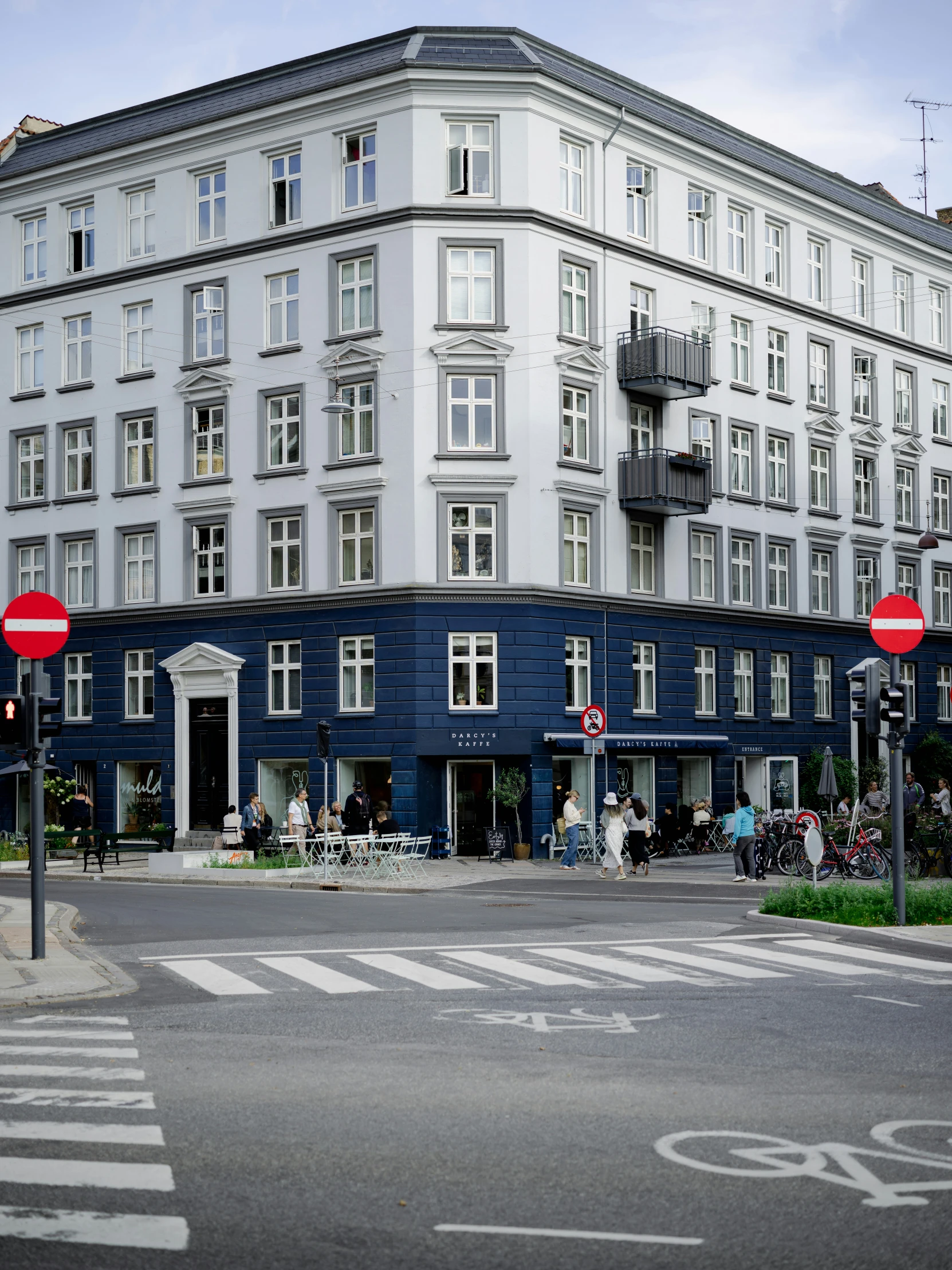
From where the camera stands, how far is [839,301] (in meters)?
50.2

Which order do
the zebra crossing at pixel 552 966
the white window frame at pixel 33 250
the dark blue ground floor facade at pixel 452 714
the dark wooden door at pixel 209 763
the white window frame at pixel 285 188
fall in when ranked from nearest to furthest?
the zebra crossing at pixel 552 966
the dark blue ground floor facade at pixel 452 714
the white window frame at pixel 285 188
the dark wooden door at pixel 209 763
the white window frame at pixel 33 250

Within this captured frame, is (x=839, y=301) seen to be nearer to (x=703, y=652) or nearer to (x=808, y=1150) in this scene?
(x=703, y=652)

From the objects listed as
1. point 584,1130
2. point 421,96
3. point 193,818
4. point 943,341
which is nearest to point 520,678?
point 193,818

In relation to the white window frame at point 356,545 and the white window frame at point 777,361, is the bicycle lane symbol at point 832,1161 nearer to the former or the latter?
the white window frame at point 356,545

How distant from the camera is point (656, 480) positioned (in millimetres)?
41812

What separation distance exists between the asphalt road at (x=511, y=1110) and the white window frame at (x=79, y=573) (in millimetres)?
29568

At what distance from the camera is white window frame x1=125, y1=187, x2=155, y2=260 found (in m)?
44.9

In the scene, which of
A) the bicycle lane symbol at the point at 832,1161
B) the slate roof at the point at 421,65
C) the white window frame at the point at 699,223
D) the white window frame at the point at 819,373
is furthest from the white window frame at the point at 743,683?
the bicycle lane symbol at the point at 832,1161

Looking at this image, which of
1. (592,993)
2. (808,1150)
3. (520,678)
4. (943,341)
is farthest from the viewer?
(943,341)

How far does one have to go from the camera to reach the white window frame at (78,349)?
46.1 meters

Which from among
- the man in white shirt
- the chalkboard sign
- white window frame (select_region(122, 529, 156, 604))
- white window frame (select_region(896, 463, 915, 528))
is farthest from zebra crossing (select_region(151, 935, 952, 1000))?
white window frame (select_region(896, 463, 915, 528))

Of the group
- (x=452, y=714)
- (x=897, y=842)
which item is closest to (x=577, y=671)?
(x=452, y=714)

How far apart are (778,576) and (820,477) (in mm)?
3768

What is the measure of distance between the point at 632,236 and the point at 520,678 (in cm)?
1230
